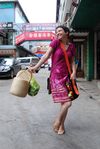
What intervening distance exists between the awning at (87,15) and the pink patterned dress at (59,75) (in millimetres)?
7503

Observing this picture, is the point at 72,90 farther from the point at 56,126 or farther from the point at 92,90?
the point at 92,90

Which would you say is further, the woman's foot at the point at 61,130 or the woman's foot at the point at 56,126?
the woman's foot at the point at 56,126

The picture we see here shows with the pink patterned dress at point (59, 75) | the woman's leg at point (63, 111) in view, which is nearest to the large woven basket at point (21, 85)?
the pink patterned dress at point (59, 75)

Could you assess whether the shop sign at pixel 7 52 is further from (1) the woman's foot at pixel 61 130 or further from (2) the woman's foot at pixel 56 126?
(1) the woman's foot at pixel 61 130

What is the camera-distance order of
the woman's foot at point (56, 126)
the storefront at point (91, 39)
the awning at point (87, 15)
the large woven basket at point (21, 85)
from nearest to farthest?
the large woven basket at point (21, 85)
the woman's foot at point (56, 126)
the awning at point (87, 15)
the storefront at point (91, 39)

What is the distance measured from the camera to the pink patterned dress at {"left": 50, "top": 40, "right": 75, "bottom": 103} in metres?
6.91

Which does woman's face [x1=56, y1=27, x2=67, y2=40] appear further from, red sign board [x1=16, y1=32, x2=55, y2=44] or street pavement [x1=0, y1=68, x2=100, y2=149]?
red sign board [x1=16, y1=32, x2=55, y2=44]

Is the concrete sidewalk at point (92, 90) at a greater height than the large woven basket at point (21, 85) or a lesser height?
lesser

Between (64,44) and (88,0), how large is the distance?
24.1ft

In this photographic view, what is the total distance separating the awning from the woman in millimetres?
7422

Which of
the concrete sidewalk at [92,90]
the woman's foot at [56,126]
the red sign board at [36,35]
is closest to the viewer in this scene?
the woman's foot at [56,126]

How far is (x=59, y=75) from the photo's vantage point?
695cm

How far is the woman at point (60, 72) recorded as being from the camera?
6.90 meters

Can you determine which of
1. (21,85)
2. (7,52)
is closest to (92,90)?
(21,85)
